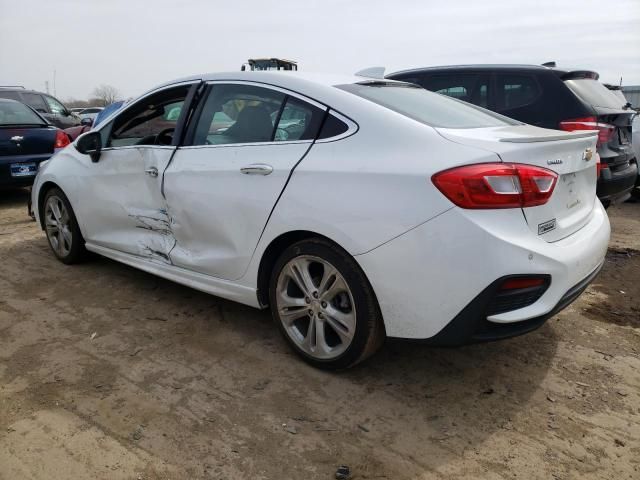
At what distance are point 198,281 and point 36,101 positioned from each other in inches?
442

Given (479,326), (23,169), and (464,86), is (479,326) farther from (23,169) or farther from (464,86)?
(23,169)

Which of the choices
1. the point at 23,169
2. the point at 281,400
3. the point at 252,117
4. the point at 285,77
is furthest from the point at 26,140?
the point at 281,400

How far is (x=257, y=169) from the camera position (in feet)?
9.43

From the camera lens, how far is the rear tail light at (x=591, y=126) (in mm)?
5043

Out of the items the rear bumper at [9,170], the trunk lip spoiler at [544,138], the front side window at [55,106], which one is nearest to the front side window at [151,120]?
the trunk lip spoiler at [544,138]

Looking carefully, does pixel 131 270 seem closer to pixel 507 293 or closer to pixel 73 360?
pixel 73 360

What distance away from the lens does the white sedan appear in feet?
7.41

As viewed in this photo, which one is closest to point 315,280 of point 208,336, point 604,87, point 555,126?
point 208,336

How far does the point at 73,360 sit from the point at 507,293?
7.88 feet

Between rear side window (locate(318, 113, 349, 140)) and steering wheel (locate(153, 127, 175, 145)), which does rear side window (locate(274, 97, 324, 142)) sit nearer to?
rear side window (locate(318, 113, 349, 140))

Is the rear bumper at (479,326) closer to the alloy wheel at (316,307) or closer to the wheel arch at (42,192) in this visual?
the alloy wheel at (316,307)

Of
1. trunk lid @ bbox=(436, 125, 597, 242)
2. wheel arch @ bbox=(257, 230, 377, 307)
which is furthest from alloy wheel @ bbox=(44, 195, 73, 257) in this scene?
trunk lid @ bbox=(436, 125, 597, 242)

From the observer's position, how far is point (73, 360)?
9.90ft

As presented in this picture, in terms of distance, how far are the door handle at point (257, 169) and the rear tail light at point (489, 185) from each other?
3.14ft
